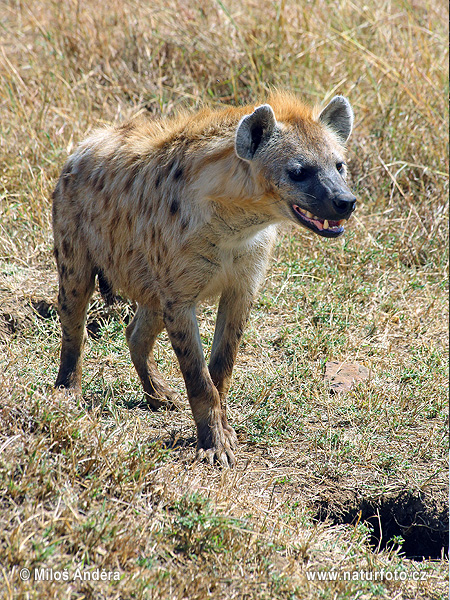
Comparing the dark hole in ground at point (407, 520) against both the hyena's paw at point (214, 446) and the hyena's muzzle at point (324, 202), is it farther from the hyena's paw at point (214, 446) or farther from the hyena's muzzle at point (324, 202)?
the hyena's muzzle at point (324, 202)

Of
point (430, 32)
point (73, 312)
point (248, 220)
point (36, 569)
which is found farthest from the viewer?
point (430, 32)

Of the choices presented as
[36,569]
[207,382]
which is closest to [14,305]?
[207,382]

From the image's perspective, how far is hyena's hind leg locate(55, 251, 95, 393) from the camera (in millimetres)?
3666

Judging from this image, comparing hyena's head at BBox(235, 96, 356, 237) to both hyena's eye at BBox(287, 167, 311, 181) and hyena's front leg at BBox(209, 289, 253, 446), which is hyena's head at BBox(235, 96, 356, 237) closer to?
hyena's eye at BBox(287, 167, 311, 181)

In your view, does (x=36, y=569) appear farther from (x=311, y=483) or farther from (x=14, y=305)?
(x=14, y=305)

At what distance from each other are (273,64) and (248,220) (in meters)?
3.41

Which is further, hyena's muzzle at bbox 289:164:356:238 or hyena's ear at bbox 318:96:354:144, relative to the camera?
hyena's ear at bbox 318:96:354:144

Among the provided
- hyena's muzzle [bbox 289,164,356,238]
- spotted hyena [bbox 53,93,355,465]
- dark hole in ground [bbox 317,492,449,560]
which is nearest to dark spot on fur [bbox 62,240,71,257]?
spotted hyena [bbox 53,93,355,465]

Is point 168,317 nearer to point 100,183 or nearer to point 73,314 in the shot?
point 73,314

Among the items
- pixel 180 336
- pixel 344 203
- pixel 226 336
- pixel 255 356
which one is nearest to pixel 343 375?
pixel 255 356

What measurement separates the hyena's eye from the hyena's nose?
17 centimetres

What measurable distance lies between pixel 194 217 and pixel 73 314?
3.05 feet

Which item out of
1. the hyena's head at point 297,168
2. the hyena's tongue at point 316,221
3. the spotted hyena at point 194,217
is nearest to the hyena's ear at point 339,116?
the spotted hyena at point 194,217

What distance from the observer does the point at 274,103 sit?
10.6 ft
